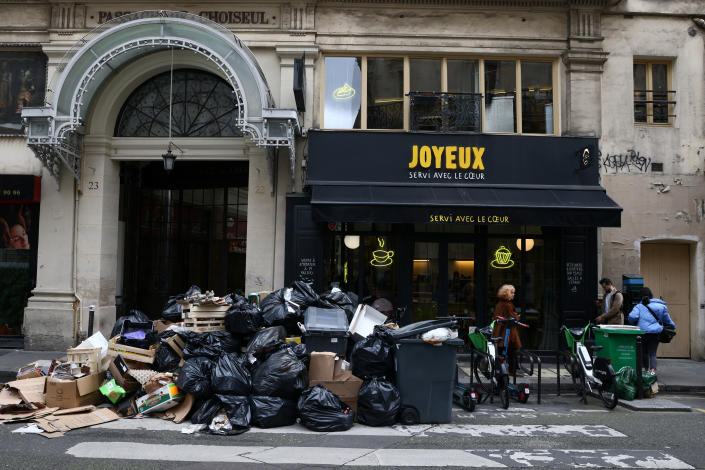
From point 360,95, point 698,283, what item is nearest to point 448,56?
point 360,95

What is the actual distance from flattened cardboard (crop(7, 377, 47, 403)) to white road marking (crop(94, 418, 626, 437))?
129 centimetres

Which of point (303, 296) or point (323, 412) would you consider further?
point (303, 296)

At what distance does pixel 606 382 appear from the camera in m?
8.15

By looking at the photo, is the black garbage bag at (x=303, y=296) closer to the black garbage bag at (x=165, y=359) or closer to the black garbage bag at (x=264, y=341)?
the black garbage bag at (x=264, y=341)

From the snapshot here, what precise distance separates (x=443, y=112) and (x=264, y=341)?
→ 6.94 meters

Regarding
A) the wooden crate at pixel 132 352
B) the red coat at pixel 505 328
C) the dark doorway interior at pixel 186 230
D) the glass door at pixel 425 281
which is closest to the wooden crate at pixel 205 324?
the wooden crate at pixel 132 352

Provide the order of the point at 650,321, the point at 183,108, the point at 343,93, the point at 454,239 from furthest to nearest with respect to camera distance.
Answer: the point at 183,108, the point at 343,93, the point at 454,239, the point at 650,321

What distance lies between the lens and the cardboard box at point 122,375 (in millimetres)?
7434

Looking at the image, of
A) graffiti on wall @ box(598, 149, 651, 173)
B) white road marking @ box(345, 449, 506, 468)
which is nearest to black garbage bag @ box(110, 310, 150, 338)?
white road marking @ box(345, 449, 506, 468)

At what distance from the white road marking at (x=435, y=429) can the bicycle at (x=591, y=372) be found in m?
1.30

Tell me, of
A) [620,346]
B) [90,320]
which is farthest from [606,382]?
[90,320]

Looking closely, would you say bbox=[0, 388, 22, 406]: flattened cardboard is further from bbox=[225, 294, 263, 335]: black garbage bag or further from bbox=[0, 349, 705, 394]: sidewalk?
bbox=[225, 294, 263, 335]: black garbage bag

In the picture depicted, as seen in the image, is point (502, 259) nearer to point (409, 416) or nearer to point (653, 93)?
point (653, 93)

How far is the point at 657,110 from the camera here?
40.2 ft
